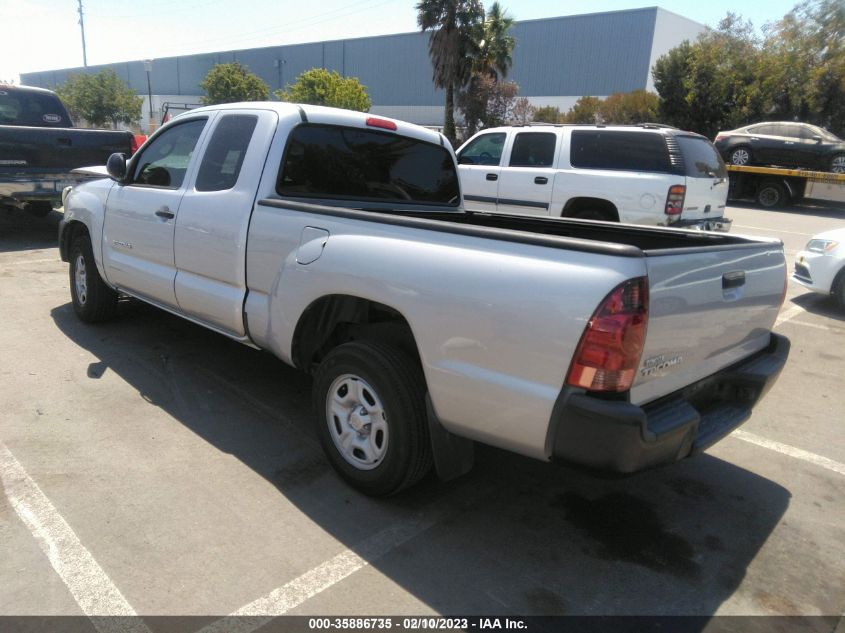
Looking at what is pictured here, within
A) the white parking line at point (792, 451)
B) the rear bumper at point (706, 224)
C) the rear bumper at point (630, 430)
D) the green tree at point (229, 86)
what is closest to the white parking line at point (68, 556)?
the rear bumper at point (630, 430)

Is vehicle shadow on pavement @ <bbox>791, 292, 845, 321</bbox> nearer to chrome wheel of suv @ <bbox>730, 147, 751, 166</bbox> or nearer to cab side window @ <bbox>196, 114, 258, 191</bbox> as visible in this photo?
cab side window @ <bbox>196, 114, 258, 191</bbox>

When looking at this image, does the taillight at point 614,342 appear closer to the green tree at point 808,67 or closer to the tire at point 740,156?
the tire at point 740,156

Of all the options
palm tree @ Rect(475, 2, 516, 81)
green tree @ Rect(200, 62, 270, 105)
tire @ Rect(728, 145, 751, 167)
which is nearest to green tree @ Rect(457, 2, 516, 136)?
palm tree @ Rect(475, 2, 516, 81)

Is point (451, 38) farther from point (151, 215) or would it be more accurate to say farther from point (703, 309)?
point (703, 309)

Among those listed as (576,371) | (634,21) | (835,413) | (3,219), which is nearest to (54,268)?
(3,219)

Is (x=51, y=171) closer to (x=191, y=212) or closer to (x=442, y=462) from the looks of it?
(x=191, y=212)

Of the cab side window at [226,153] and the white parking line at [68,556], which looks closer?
the white parking line at [68,556]

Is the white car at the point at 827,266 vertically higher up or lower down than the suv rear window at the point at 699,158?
lower down

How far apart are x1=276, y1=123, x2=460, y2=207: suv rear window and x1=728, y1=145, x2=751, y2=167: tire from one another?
1860cm

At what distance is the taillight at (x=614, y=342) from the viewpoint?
88.1 inches

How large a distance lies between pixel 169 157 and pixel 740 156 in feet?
66.0

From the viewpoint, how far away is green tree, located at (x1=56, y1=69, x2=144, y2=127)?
151 ft

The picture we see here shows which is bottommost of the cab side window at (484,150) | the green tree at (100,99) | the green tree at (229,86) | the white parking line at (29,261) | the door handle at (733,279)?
the white parking line at (29,261)

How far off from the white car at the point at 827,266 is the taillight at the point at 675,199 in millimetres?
1623
